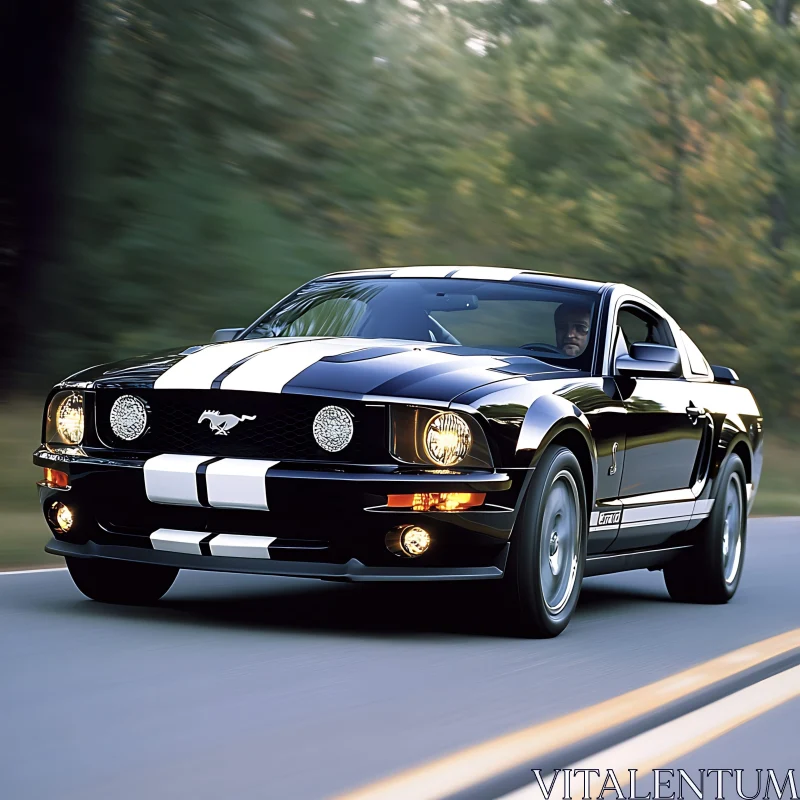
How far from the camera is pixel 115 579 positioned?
7137mm

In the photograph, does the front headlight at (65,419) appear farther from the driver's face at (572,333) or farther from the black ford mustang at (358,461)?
the driver's face at (572,333)

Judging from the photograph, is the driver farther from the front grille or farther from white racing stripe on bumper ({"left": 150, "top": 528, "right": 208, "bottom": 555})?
white racing stripe on bumper ({"left": 150, "top": 528, "right": 208, "bottom": 555})

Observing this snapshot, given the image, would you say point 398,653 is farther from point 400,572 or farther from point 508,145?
point 508,145

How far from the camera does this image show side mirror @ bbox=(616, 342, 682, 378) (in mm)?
7738

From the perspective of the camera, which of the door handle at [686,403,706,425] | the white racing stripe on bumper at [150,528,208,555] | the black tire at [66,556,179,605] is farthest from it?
the door handle at [686,403,706,425]

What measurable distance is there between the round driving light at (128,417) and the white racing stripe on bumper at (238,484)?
1.45 ft

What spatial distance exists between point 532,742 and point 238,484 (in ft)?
6.13

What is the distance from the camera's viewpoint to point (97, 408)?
22.2ft

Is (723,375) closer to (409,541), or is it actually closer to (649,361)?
(649,361)

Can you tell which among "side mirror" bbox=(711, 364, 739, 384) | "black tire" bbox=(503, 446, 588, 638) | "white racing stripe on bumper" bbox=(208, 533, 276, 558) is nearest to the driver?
"black tire" bbox=(503, 446, 588, 638)

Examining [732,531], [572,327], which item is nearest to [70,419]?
[572,327]

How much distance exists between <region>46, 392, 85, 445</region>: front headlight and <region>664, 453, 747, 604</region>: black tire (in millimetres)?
3521

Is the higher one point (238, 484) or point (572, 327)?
point (572, 327)

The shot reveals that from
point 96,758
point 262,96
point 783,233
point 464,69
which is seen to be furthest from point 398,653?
Answer: point 783,233
